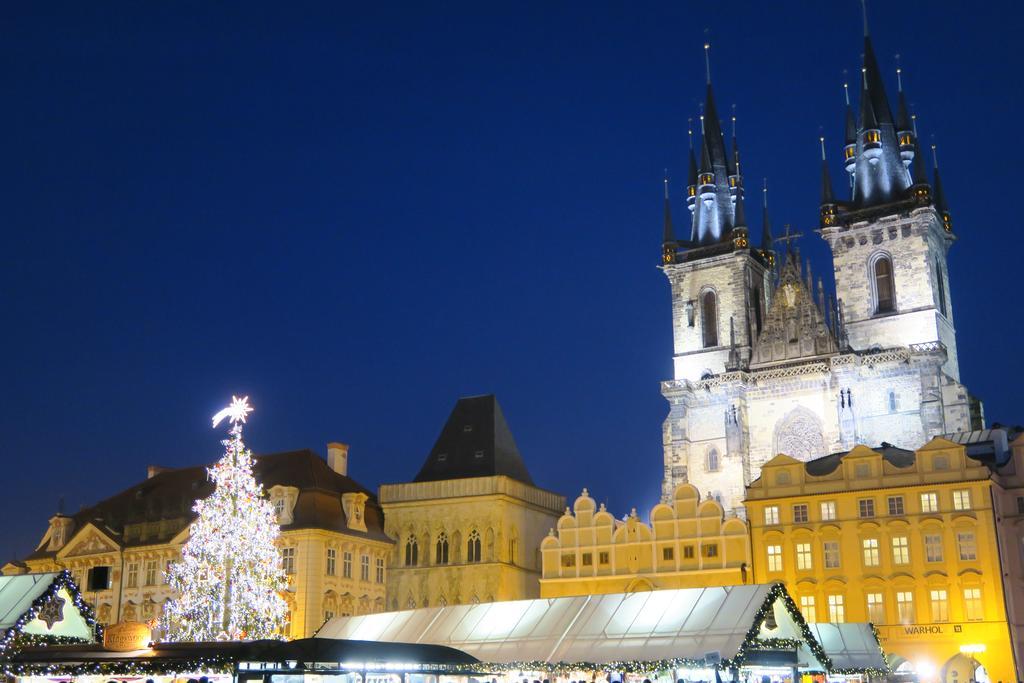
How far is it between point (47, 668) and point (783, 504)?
1401 inches

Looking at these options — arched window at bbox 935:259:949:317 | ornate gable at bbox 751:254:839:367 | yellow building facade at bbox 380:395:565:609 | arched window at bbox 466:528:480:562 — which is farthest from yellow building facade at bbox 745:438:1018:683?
arched window at bbox 935:259:949:317

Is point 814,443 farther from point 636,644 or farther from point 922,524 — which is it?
point 636,644

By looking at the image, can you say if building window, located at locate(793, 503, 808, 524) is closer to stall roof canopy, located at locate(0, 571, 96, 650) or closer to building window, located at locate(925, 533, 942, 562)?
building window, located at locate(925, 533, 942, 562)

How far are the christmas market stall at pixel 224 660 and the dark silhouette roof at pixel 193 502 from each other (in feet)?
109

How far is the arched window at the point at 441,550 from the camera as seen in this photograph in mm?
60000

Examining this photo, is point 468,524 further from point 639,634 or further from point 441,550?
point 639,634

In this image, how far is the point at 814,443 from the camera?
64562 millimetres

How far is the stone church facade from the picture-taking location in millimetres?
62531

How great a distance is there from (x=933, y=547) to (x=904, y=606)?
8.74ft

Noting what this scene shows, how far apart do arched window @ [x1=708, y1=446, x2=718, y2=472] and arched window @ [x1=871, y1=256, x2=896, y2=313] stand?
11699mm

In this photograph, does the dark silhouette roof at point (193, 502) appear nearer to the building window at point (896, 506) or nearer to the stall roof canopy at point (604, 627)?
the building window at point (896, 506)

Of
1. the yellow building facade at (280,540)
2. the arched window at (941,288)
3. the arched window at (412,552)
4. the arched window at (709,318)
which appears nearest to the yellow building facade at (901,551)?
the arched window at (941,288)

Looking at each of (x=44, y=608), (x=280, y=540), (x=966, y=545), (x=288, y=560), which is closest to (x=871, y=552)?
(x=966, y=545)

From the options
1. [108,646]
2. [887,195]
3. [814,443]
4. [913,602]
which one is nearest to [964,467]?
[913,602]
